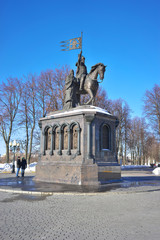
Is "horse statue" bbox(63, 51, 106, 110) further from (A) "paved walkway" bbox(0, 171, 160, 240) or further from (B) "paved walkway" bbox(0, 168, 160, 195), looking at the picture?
(A) "paved walkway" bbox(0, 171, 160, 240)

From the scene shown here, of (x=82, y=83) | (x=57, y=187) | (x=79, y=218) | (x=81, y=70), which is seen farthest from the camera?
(x=81, y=70)

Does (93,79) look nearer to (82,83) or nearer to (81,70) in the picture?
(82,83)

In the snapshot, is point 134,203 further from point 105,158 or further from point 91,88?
point 91,88

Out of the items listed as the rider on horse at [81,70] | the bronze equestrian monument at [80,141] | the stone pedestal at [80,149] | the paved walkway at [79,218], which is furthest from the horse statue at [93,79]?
the paved walkway at [79,218]

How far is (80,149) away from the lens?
14.1 metres

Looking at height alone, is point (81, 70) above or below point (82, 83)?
above

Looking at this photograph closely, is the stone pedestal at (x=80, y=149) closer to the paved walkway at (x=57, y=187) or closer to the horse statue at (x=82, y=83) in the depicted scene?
the paved walkway at (x=57, y=187)

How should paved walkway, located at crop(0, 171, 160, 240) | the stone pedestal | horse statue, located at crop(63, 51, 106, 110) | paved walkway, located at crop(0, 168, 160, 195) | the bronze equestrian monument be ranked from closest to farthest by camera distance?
1. paved walkway, located at crop(0, 171, 160, 240)
2. paved walkway, located at crop(0, 168, 160, 195)
3. the stone pedestal
4. the bronze equestrian monument
5. horse statue, located at crop(63, 51, 106, 110)

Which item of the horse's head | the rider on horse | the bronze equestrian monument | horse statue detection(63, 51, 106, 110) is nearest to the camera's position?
the bronze equestrian monument

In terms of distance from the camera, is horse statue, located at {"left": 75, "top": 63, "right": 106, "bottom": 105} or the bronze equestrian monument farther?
horse statue, located at {"left": 75, "top": 63, "right": 106, "bottom": 105}

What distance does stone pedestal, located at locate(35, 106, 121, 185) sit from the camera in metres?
13.5

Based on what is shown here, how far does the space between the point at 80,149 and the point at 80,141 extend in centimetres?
50

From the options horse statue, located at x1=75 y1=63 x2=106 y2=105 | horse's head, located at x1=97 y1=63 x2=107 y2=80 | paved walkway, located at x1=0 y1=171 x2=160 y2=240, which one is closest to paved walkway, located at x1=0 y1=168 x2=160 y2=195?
paved walkway, located at x1=0 y1=171 x2=160 y2=240

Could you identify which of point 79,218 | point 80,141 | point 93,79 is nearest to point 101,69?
point 93,79
